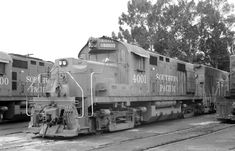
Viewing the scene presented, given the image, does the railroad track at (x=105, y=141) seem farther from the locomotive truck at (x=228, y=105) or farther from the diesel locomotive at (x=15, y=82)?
the diesel locomotive at (x=15, y=82)

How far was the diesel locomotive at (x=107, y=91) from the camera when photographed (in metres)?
10.2

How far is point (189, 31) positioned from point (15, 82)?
24.4m

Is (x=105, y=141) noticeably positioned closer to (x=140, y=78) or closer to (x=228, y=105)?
(x=140, y=78)

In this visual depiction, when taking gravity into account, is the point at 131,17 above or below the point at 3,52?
above

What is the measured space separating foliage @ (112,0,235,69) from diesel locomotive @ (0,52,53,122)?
21.5 meters

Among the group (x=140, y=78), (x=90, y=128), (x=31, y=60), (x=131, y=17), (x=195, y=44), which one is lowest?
(x=90, y=128)

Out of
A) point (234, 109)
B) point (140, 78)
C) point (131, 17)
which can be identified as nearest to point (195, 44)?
point (131, 17)

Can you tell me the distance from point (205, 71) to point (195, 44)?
15849 mm

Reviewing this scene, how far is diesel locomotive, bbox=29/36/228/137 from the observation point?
10.2 meters

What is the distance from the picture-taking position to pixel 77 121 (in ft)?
32.8

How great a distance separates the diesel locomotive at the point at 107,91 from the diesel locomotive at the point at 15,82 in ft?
13.1

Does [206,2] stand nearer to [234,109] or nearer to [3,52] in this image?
[234,109]

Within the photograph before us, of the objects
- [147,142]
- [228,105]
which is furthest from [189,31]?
[147,142]

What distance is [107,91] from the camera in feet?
37.1
